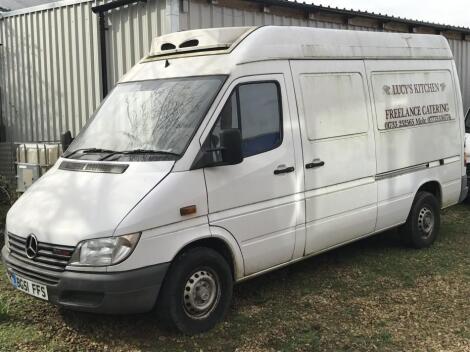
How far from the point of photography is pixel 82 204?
439cm

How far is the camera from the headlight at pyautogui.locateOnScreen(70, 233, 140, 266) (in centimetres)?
412

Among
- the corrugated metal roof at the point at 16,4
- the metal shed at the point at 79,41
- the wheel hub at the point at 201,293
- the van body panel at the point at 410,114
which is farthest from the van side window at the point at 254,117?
the corrugated metal roof at the point at 16,4

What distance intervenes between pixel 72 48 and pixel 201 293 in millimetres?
5658

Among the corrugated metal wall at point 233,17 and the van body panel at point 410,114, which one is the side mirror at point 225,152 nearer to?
the van body panel at point 410,114

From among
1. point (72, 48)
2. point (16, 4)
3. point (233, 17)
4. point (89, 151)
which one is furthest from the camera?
point (16, 4)

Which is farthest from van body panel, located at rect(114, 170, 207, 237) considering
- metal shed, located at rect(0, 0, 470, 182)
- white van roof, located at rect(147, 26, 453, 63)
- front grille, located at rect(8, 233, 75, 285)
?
metal shed, located at rect(0, 0, 470, 182)

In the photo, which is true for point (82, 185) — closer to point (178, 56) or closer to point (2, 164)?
point (178, 56)

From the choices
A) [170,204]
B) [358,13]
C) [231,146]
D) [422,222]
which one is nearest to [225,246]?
[170,204]

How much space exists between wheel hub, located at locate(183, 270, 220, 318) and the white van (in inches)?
0.4

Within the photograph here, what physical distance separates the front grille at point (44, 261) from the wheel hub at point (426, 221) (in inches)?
179

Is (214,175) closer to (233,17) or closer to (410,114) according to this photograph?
(410,114)

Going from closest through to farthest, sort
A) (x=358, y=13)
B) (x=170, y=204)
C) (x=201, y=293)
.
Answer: (x=170, y=204) → (x=201, y=293) → (x=358, y=13)

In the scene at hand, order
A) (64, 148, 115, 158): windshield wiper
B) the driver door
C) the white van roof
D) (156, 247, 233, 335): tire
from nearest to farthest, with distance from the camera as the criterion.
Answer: (156, 247, 233, 335): tire
the driver door
(64, 148, 115, 158): windshield wiper
the white van roof

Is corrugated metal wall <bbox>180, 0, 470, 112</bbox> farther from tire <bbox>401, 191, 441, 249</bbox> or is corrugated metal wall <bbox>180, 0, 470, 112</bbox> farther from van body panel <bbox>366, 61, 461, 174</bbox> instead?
tire <bbox>401, 191, 441, 249</bbox>
